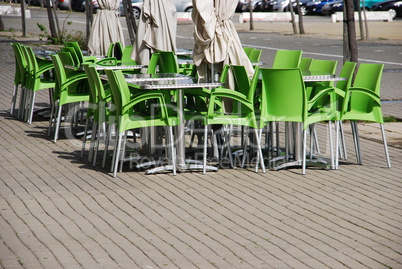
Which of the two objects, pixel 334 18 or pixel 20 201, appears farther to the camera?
pixel 334 18

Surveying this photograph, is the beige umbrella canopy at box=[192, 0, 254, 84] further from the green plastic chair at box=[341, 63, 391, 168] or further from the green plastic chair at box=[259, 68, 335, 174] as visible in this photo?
the green plastic chair at box=[341, 63, 391, 168]

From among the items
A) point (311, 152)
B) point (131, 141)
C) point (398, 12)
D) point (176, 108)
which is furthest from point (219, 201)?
point (398, 12)

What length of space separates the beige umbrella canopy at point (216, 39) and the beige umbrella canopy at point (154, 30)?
5.09ft

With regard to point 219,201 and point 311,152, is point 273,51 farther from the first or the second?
point 219,201

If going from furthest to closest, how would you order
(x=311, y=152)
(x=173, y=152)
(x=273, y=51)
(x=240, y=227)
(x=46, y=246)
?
(x=273, y=51), (x=311, y=152), (x=173, y=152), (x=240, y=227), (x=46, y=246)

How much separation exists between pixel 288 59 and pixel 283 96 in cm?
248

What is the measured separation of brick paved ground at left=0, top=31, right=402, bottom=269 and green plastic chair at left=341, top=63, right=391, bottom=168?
0.56m

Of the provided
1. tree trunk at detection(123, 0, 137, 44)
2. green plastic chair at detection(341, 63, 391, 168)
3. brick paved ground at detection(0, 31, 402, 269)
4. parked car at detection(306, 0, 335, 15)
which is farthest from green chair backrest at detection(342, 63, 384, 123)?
parked car at detection(306, 0, 335, 15)

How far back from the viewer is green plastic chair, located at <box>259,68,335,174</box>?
763cm

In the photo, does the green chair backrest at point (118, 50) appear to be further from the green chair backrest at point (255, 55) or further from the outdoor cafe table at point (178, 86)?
the outdoor cafe table at point (178, 86)

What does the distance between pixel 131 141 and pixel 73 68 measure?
126 centimetres

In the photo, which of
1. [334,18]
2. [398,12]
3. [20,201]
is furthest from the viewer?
[398,12]

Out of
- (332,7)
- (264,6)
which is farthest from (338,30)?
(264,6)

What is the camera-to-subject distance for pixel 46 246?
17.3 feet
